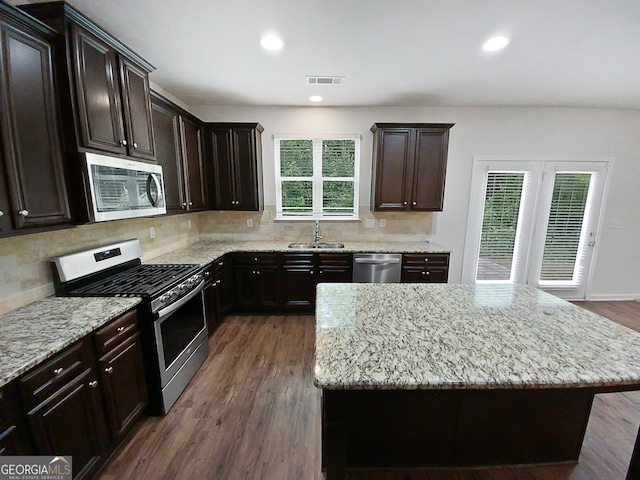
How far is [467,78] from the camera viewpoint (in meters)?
2.64

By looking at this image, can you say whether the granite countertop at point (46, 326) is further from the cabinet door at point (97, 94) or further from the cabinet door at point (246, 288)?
the cabinet door at point (246, 288)

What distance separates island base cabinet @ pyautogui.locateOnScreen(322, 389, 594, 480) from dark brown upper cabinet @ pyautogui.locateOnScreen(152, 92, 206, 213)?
2541 mm

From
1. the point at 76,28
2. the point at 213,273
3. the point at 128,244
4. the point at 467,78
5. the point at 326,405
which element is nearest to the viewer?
the point at 326,405

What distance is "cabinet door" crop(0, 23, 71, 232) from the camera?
1229 millimetres

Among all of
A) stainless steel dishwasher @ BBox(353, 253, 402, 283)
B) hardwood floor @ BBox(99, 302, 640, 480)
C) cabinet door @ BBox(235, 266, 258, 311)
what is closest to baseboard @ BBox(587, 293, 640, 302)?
hardwood floor @ BBox(99, 302, 640, 480)

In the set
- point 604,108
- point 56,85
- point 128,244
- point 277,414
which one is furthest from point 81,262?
point 604,108

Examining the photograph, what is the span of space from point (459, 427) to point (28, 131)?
8.92 ft

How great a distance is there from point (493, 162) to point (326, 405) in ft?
12.9

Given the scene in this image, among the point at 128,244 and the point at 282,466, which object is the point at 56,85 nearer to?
the point at 128,244

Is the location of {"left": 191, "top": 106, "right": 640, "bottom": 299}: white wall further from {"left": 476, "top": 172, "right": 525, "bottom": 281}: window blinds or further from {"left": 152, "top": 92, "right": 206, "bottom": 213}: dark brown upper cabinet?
{"left": 152, "top": 92, "right": 206, "bottom": 213}: dark brown upper cabinet

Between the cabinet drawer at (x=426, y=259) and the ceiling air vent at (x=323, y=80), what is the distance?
215 cm

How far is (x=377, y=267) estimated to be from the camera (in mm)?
3227

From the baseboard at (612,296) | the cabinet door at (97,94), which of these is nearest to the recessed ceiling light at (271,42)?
the cabinet door at (97,94)

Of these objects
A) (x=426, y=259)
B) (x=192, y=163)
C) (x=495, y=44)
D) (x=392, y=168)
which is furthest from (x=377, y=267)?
(x=192, y=163)
